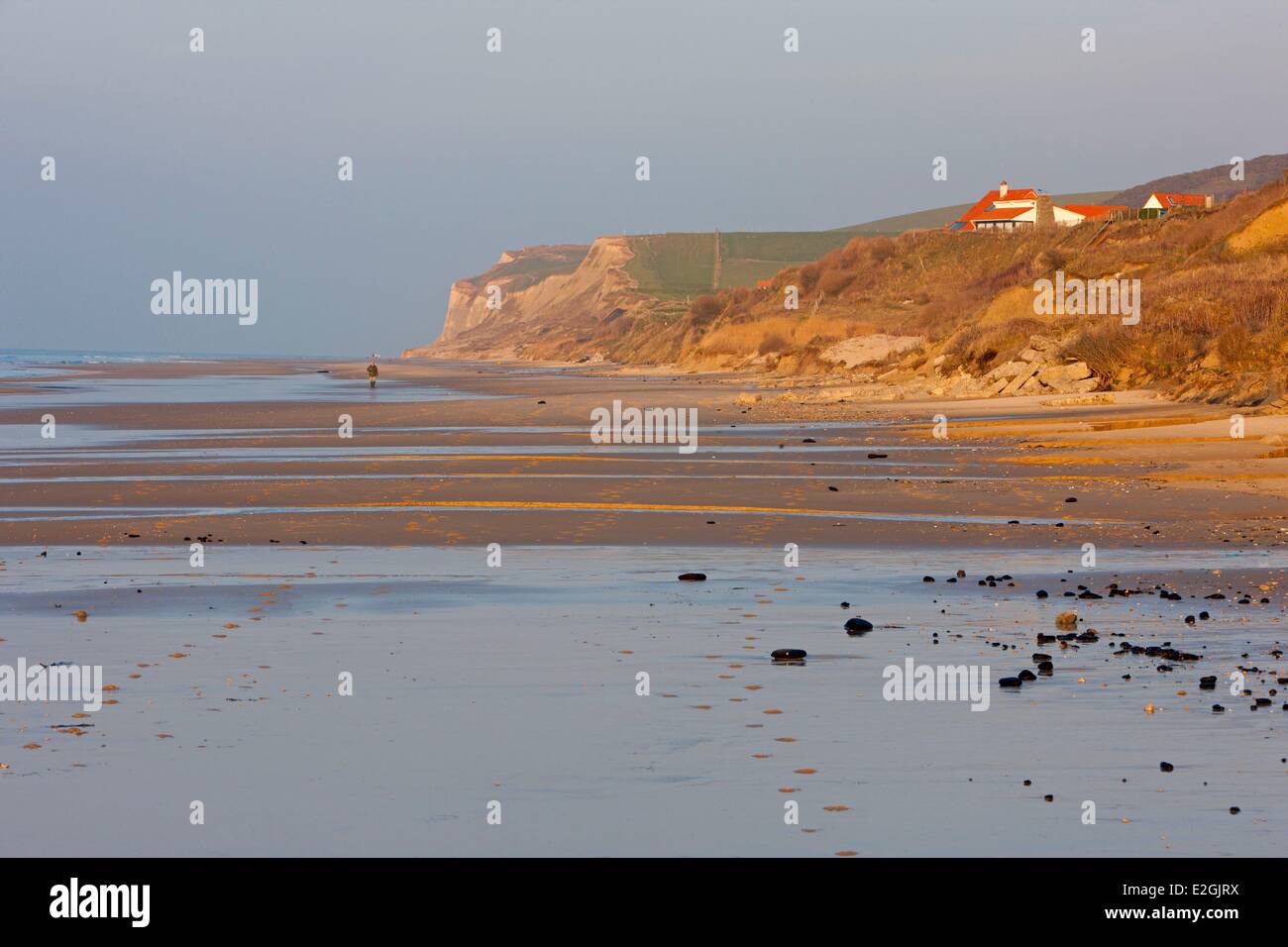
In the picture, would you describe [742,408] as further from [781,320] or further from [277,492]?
[781,320]

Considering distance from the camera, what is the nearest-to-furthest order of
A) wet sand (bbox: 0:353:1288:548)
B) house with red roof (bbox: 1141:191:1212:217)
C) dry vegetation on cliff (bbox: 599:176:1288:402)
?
wet sand (bbox: 0:353:1288:548), dry vegetation on cliff (bbox: 599:176:1288:402), house with red roof (bbox: 1141:191:1212:217)

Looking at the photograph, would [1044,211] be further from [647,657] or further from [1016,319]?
[647,657]

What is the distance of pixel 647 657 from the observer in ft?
34.5

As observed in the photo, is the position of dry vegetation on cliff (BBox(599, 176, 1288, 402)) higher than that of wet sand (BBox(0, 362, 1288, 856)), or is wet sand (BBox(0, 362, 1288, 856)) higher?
dry vegetation on cliff (BBox(599, 176, 1288, 402))

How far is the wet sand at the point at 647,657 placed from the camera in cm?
677

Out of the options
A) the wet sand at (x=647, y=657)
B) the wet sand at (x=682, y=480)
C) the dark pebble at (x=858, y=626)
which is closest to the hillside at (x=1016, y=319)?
the wet sand at (x=682, y=480)

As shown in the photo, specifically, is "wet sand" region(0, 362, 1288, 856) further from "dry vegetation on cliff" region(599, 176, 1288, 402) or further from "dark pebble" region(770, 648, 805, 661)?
"dry vegetation on cliff" region(599, 176, 1288, 402)

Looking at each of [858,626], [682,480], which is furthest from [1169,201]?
[858,626]

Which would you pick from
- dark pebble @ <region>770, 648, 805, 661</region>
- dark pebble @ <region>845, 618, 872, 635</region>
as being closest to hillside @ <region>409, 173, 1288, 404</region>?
dark pebble @ <region>845, 618, 872, 635</region>

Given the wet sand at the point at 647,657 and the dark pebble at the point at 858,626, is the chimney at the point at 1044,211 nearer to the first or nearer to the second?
the wet sand at the point at 647,657

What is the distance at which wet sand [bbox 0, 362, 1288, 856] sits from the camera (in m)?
6.77

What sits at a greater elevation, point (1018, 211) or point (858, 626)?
point (1018, 211)

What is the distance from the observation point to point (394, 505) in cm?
2089

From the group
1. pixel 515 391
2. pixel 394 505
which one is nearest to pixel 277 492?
pixel 394 505
